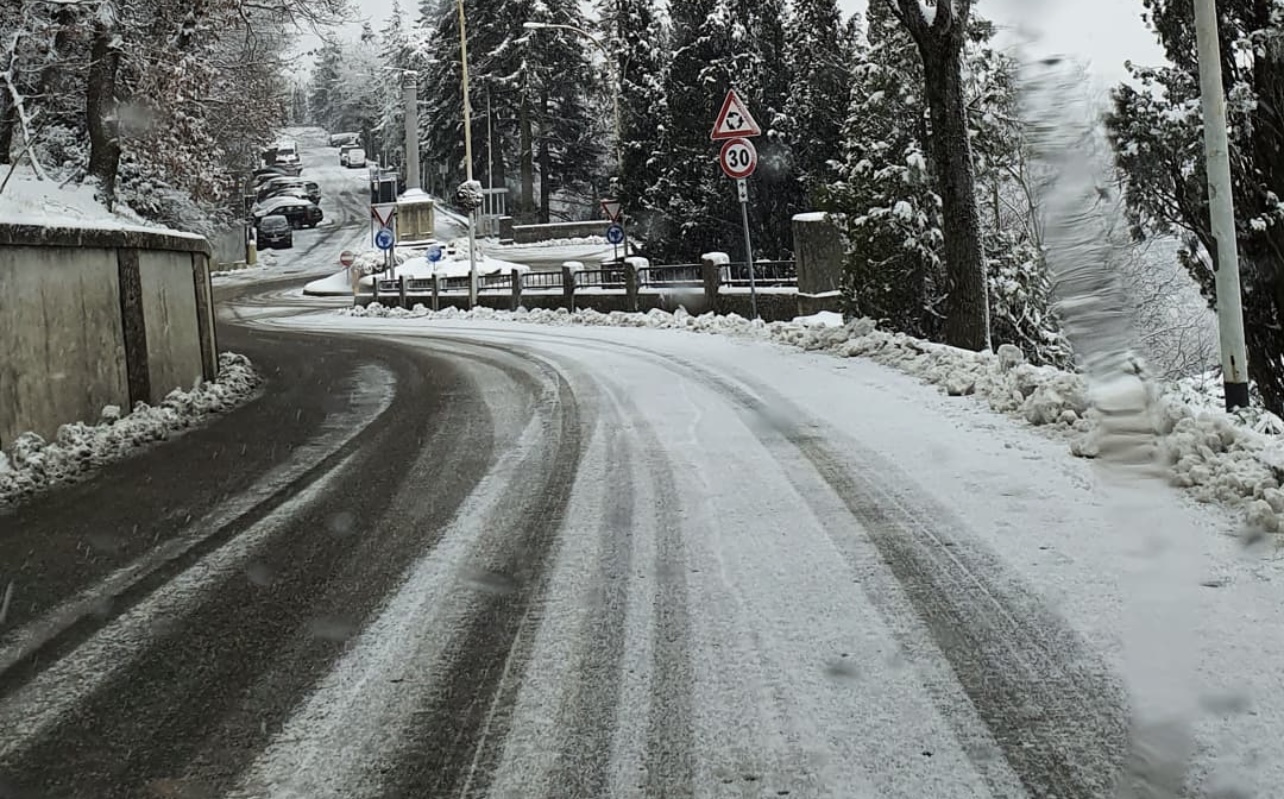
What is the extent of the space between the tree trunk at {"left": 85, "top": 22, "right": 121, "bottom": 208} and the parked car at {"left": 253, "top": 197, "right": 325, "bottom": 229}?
60.9m

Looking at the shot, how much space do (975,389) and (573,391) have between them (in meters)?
4.05

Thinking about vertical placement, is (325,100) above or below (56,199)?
above

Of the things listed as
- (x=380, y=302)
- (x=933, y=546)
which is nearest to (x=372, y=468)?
(x=933, y=546)

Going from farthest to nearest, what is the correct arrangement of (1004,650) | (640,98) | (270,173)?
(270,173)
(640,98)
(1004,650)

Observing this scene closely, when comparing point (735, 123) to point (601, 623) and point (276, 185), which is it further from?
point (276, 185)

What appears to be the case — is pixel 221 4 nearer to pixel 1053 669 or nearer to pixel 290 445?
pixel 290 445

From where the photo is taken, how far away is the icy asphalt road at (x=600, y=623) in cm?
307

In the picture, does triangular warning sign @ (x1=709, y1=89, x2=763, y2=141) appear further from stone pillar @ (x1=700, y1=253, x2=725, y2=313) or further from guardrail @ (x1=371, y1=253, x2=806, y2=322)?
stone pillar @ (x1=700, y1=253, x2=725, y2=313)

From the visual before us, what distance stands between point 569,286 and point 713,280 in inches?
266

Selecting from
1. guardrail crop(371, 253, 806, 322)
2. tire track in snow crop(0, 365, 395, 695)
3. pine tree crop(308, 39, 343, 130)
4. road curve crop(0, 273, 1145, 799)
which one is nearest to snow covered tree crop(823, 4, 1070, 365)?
guardrail crop(371, 253, 806, 322)

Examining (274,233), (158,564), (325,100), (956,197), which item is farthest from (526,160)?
(325,100)

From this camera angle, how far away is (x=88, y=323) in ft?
30.6

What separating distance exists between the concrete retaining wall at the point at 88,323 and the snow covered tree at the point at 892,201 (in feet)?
27.4

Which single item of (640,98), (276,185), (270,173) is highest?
(270,173)
